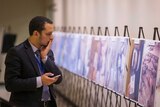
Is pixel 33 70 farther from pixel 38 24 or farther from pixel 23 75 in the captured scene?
pixel 38 24

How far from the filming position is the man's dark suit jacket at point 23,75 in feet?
8.08

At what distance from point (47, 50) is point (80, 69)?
7.01 feet

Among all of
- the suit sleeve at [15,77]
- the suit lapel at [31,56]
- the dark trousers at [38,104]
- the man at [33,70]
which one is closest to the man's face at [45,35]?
the man at [33,70]

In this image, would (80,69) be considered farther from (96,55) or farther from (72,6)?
(72,6)

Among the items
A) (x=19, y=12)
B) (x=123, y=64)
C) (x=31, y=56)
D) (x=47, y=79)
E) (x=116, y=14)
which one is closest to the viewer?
(x=47, y=79)

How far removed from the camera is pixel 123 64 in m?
3.36

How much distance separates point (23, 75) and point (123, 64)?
3.91 ft

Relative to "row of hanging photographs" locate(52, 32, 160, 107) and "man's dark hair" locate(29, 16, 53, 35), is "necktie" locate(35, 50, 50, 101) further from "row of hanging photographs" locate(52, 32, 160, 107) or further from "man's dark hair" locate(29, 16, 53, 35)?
"row of hanging photographs" locate(52, 32, 160, 107)

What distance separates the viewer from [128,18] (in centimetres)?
416

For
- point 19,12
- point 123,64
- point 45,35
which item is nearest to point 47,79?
point 45,35

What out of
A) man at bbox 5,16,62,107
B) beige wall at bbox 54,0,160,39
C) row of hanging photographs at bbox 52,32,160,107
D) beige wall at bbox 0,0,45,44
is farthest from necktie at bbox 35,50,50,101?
beige wall at bbox 0,0,45,44

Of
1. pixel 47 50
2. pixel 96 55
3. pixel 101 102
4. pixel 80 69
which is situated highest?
pixel 47 50

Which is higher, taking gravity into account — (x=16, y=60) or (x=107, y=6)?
(x=107, y=6)

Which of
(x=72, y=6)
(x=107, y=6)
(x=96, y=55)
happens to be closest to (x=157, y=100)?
(x=96, y=55)
